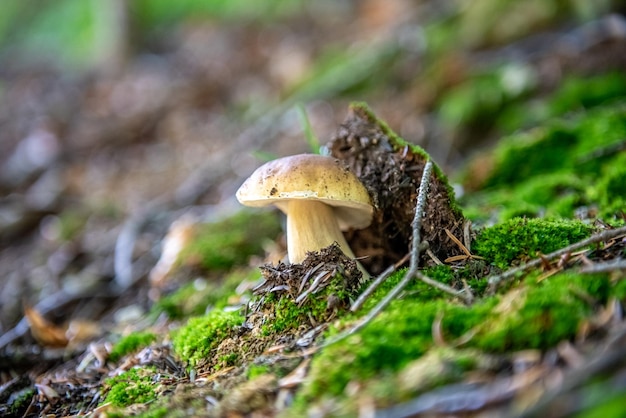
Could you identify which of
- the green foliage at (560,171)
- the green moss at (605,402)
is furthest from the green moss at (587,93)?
the green moss at (605,402)

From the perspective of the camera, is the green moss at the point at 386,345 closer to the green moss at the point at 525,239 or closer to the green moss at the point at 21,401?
the green moss at the point at 525,239

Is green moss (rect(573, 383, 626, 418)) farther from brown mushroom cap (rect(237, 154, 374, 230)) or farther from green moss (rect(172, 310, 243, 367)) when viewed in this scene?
green moss (rect(172, 310, 243, 367))

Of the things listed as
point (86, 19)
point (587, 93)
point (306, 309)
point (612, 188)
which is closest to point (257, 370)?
point (306, 309)

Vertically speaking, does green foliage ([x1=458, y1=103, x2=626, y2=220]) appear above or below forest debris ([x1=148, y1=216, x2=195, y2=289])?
below

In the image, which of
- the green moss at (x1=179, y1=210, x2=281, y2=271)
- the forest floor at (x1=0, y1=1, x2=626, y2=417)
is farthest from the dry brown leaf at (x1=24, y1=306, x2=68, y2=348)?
the green moss at (x1=179, y1=210, x2=281, y2=271)

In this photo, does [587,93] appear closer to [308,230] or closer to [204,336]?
[308,230]

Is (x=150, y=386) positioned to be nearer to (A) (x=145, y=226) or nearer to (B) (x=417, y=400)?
(B) (x=417, y=400)
